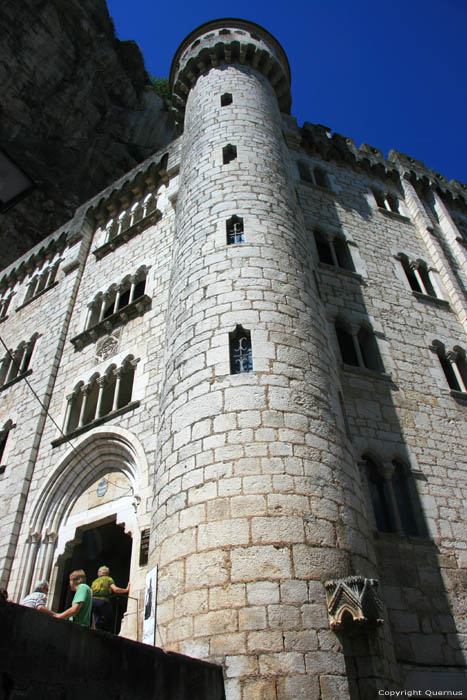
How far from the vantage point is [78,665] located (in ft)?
10.6

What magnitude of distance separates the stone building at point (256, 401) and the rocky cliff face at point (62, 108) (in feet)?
25.5

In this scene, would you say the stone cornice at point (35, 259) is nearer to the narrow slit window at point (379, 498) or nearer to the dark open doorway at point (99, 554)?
the dark open doorway at point (99, 554)

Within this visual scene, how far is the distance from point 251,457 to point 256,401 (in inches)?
32.1

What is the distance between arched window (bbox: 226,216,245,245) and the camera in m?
9.10

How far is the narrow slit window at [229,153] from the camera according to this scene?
11.1 meters

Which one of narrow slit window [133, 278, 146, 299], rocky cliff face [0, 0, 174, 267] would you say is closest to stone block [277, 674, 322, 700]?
narrow slit window [133, 278, 146, 299]

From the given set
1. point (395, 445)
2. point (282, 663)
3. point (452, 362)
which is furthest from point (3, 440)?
point (452, 362)

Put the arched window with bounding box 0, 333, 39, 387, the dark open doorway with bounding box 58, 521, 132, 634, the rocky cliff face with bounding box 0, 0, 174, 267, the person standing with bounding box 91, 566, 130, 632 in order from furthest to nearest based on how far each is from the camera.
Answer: the rocky cliff face with bounding box 0, 0, 174, 267 < the arched window with bounding box 0, 333, 39, 387 < the dark open doorway with bounding box 58, 521, 132, 634 < the person standing with bounding box 91, 566, 130, 632

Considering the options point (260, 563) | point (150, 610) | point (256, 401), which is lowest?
point (150, 610)

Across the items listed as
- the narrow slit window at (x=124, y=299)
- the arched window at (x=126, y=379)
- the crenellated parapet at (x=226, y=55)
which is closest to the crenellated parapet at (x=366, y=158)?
the crenellated parapet at (x=226, y=55)

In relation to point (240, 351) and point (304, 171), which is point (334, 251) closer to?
point (304, 171)

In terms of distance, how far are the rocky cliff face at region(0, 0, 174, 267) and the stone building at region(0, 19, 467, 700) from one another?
776 centimetres

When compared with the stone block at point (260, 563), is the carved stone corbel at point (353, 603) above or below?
below

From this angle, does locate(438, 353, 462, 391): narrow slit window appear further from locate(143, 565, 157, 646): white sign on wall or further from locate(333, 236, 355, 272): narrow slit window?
locate(143, 565, 157, 646): white sign on wall
